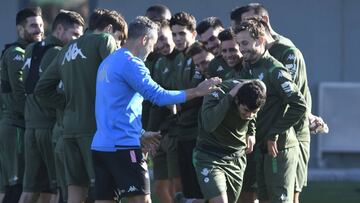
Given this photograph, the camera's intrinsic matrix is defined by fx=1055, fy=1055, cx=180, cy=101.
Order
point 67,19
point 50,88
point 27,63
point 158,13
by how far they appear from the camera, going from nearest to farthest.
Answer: point 50,88
point 67,19
point 27,63
point 158,13

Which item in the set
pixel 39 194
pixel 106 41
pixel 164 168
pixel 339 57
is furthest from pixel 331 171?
pixel 106 41

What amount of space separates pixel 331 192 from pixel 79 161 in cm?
582

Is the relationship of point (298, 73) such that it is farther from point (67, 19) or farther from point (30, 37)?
point (30, 37)

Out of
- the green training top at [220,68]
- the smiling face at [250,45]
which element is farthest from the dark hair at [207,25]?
the smiling face at [250,45]

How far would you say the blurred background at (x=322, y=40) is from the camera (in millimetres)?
17234

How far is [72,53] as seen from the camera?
30.2 ft

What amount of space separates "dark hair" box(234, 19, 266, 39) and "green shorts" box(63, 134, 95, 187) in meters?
1.61

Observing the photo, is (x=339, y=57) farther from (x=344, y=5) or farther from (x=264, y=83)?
(x=264, y=83)

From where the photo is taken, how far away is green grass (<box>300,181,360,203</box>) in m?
13.3

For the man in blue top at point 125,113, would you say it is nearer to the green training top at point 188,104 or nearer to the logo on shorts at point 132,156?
the logo on shorts at point 132,156

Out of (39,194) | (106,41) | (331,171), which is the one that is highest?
(106,41)

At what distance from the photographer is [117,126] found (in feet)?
27.3

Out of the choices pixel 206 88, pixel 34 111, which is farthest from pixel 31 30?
pixel 206 88

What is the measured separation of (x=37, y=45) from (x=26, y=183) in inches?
55.7
